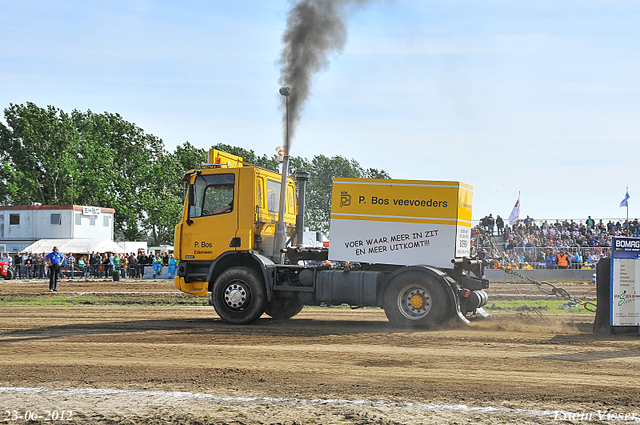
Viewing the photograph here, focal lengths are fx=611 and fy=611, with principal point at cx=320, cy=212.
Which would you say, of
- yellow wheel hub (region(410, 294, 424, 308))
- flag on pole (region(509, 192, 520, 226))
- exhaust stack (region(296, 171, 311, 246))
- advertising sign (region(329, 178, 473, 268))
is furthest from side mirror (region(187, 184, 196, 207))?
flag on pole (region(509, 192, 520, 226))

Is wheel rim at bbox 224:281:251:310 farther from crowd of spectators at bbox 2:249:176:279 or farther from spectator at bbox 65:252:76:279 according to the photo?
spectator at bbox 65:252:76:279

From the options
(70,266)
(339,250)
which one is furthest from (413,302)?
(70,266)

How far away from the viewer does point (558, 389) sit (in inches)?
246

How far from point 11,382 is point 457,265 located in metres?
7.32

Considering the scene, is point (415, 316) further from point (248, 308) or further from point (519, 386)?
point (519, 386)

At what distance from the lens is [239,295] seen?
1158cm

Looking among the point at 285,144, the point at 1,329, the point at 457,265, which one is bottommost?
the point at 1,329

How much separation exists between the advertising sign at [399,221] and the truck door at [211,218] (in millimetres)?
1967

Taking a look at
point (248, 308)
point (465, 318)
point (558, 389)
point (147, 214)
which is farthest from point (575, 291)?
point (147, 214)

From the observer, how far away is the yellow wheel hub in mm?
10633

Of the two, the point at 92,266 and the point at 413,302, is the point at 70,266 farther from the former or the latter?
the point at 413,302

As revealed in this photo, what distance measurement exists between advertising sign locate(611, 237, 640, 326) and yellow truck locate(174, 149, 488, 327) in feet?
7.07

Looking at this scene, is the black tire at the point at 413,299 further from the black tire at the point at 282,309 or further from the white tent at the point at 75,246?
the white tent at the point at 75,246

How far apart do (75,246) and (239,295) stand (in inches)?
1449
